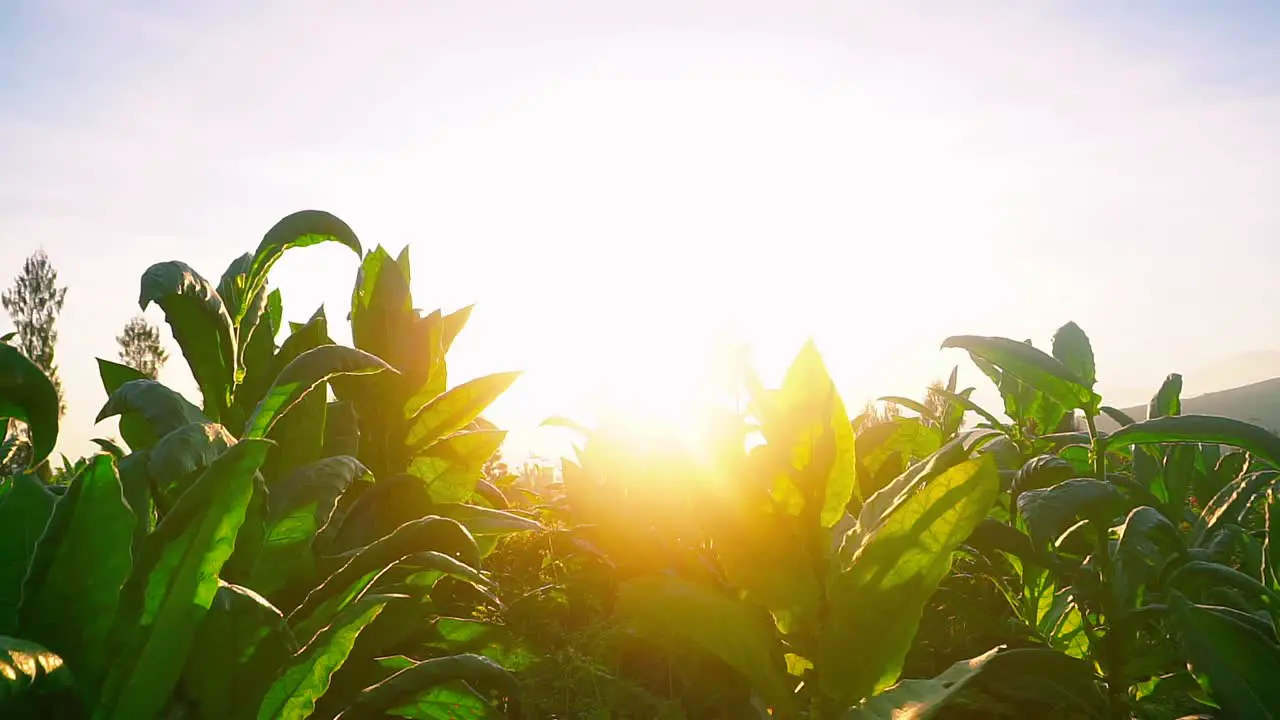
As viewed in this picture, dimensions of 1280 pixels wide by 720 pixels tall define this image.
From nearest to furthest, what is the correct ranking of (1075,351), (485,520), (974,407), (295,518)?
(295,518) < (485,520) < (1075,351) < (974,407)

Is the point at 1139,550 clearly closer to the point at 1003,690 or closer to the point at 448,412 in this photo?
the point at 1003,690

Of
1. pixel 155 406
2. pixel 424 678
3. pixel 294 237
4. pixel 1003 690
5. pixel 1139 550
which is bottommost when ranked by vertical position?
pixel 1003 690

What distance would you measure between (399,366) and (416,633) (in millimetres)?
858

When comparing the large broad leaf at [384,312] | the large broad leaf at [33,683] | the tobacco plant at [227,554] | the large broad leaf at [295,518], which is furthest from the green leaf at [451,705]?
the large broad leaf at [384,312]

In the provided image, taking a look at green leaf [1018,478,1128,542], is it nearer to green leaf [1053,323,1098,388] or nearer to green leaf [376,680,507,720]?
green leaf [1053,323,1098,388]

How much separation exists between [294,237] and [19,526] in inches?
38.1

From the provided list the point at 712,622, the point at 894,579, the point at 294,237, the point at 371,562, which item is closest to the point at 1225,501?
the point at 894,579

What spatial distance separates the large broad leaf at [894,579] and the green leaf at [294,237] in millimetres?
1609

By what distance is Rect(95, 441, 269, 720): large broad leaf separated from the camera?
1488 millimetres

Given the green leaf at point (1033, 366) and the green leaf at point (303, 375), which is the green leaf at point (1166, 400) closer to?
the green leaf at point (1033, 366)

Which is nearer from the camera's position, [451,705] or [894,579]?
[894,579]

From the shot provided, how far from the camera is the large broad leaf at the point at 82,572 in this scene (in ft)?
4.85

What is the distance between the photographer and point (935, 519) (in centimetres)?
158

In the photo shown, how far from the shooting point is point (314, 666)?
158cm
